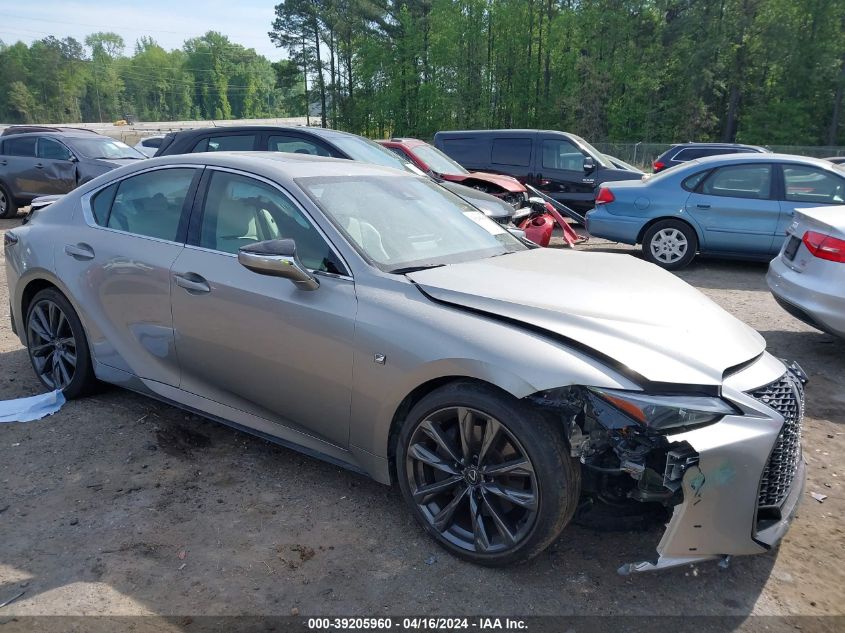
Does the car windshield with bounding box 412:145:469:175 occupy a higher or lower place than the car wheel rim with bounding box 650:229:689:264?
higher

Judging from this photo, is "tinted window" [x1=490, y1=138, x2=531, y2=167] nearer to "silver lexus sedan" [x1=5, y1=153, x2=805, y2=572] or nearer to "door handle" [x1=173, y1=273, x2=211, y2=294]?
"silver lexus sedan" [x1=5, y1=153, x2=805, y2=572]

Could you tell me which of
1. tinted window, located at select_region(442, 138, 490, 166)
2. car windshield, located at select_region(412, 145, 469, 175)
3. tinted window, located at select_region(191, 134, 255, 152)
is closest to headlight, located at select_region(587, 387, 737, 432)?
tinted window, located at select_region(191, 134, 255, 152)

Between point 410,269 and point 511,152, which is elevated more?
point 511,152

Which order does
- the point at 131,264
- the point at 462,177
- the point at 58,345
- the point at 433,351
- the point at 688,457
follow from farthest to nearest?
the point at 462,177 < the point at 58,345 < the point at 131,264 < the point at 433,351 < the point at 688,457

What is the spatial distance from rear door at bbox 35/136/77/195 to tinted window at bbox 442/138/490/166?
8.12 metres

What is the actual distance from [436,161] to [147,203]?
7.76 m

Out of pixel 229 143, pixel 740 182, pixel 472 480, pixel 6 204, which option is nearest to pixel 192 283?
pixel 472 480

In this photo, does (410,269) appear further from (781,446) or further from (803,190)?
(803,190)

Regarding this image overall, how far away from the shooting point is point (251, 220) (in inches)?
138

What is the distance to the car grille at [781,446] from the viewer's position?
8.25 ft

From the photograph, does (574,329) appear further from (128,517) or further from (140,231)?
(140,231)

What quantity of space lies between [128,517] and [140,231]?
5.65 feet

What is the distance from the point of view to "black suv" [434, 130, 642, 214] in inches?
498

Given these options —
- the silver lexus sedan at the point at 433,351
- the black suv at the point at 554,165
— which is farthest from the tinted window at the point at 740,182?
the silver lexus sedan at the point at 433,351
